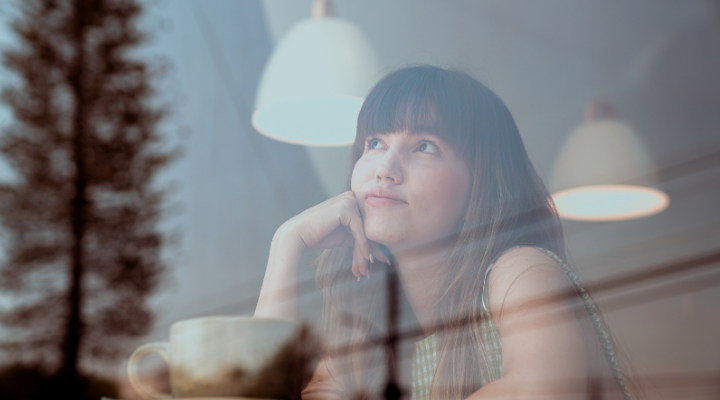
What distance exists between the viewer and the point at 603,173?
64cm

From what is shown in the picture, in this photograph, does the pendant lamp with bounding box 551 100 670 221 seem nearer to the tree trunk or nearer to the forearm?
the forearm

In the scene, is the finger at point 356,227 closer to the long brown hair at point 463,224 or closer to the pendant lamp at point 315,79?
the long brown hair at point 463,224

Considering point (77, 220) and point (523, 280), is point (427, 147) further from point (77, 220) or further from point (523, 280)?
point (77, 220)

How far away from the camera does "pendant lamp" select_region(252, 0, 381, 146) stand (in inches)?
22.2

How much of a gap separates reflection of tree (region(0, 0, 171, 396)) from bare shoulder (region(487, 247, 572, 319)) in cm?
38

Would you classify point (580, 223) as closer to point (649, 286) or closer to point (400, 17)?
point (649, 286)

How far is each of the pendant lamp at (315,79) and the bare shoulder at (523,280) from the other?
249 mm

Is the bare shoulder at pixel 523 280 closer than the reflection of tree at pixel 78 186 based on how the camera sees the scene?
Yes

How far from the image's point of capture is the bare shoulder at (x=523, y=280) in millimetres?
306

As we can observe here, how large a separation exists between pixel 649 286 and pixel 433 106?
1.07 feet

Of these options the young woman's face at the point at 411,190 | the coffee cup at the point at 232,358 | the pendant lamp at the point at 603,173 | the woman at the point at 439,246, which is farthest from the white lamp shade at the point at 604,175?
the coffee cup at the point at 232,358

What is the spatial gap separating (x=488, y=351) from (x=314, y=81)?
0.40m

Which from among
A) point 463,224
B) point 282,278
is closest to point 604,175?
point 463,224

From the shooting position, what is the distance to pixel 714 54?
24.1 inches
